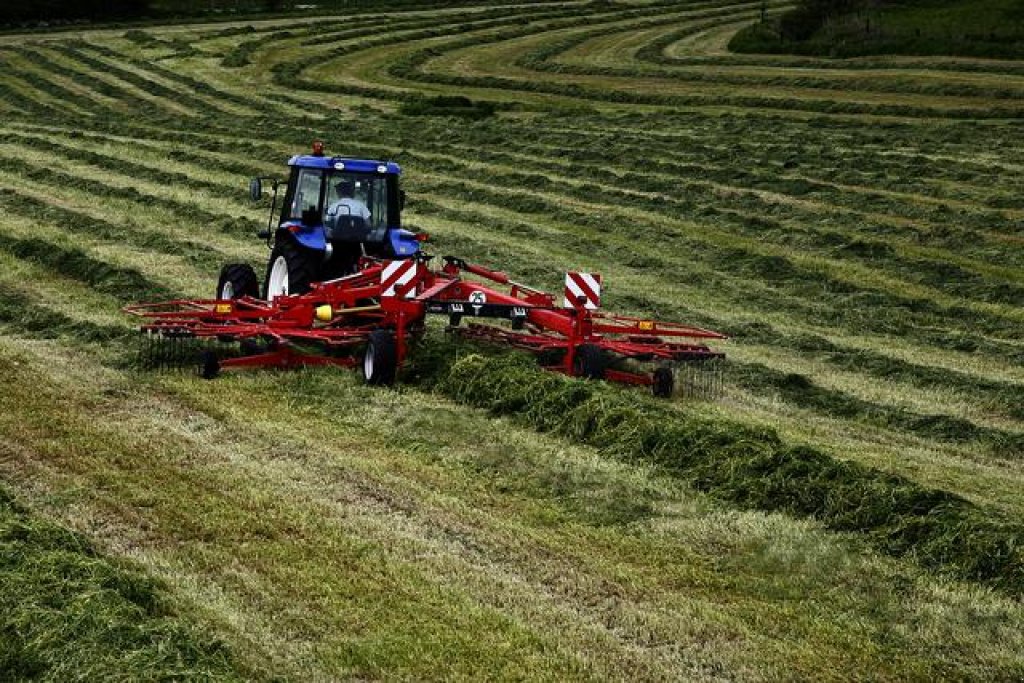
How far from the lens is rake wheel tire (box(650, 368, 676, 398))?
13.1m

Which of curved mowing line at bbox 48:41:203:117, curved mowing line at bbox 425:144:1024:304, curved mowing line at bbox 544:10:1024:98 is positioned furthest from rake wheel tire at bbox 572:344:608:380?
curved mowing line at bbox 48:41:203:117

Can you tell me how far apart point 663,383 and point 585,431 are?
2041 millimetres


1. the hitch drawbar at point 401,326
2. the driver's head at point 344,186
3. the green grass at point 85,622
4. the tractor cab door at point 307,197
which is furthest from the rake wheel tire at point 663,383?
the green grass at point 85,622

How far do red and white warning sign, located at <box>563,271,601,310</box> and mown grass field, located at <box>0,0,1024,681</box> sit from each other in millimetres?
1231

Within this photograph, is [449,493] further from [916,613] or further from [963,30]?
[963,30]

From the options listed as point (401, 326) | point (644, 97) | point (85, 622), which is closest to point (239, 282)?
point (401, 326)

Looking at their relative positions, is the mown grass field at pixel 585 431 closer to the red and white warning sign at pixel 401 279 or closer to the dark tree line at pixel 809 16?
the red and white warning sign at pixel 401 279

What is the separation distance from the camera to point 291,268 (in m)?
15.0

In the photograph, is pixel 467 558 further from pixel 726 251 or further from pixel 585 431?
pixel 726 251

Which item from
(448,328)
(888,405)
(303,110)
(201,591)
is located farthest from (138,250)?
(303,110)

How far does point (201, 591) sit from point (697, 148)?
78.0ft

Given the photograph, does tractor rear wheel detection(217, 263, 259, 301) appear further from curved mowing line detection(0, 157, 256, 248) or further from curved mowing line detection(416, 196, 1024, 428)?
curved mowing line detection(0, 157, 256, 248)

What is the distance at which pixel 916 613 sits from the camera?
792cm

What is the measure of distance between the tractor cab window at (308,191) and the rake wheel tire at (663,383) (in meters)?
4.39
